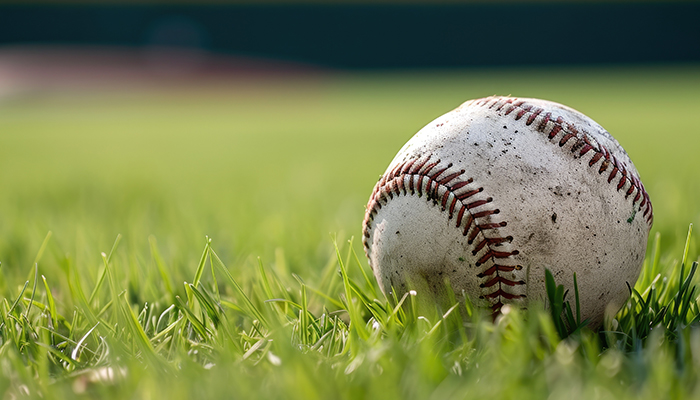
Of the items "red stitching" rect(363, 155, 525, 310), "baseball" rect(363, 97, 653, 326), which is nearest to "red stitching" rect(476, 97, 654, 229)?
"baseball" rect(363, 97, 653, 326)

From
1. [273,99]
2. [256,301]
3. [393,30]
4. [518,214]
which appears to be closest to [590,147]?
[518,214]

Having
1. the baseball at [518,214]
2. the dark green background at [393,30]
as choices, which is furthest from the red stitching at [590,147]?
the dark green background at [393,30]

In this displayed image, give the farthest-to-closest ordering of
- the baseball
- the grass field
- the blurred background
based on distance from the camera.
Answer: the blurred background
the baseball
the grass field

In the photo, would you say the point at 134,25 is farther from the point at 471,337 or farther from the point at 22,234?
the point at 471,337

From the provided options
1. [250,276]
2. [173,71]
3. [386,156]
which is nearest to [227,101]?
[173,71]

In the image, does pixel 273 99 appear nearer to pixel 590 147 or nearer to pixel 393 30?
pixel 393 30

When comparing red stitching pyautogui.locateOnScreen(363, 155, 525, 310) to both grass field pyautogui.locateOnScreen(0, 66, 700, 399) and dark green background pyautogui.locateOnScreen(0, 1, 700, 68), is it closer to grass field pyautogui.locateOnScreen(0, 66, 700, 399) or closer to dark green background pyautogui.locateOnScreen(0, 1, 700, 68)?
grass field pyautogui.locateOnScreen(0, 66, 700, 399)

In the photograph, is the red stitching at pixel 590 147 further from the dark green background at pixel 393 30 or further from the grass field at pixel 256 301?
the dark green background at pixel 393 30
